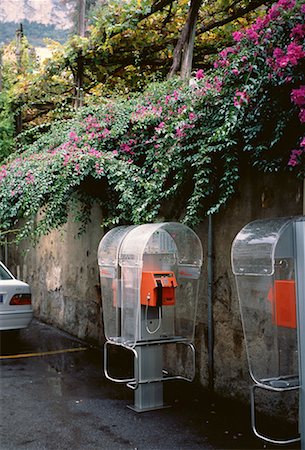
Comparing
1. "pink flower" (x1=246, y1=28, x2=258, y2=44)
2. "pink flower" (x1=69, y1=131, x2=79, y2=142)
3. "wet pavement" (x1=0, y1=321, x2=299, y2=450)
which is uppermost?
"pink flower" (x1=246, y1=28, x2=258, y2=44)

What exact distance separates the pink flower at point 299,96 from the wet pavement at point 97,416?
307 cm

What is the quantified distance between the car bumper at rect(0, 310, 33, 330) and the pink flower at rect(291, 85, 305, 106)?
5768 millimetres

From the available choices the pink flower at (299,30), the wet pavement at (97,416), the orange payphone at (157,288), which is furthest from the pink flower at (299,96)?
the wet pavement at (97,416)

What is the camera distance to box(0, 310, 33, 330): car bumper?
331 inches

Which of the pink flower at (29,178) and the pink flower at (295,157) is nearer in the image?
the pink flower at (295,157)

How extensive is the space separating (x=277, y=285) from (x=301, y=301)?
26 cm

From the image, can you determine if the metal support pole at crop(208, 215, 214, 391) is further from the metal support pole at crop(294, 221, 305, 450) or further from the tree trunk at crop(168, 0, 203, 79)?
the tree trunk at crop(168, 0, 203, 79)

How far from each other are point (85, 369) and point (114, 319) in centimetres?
170

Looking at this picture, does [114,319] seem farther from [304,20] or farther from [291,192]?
[304,20]

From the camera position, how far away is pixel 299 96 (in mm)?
4617

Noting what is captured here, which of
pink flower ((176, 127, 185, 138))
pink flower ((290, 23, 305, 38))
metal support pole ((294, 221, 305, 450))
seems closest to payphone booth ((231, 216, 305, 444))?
metal support pole ((294, 221, 305, 450))

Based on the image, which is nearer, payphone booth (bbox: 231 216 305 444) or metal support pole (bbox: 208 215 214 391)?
payphone booth (bbox: 231 216 305 444)

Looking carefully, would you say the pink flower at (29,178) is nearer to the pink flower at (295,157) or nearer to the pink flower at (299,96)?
the pink flower at (295,157)

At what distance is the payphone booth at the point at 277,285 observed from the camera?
4.15 meters
